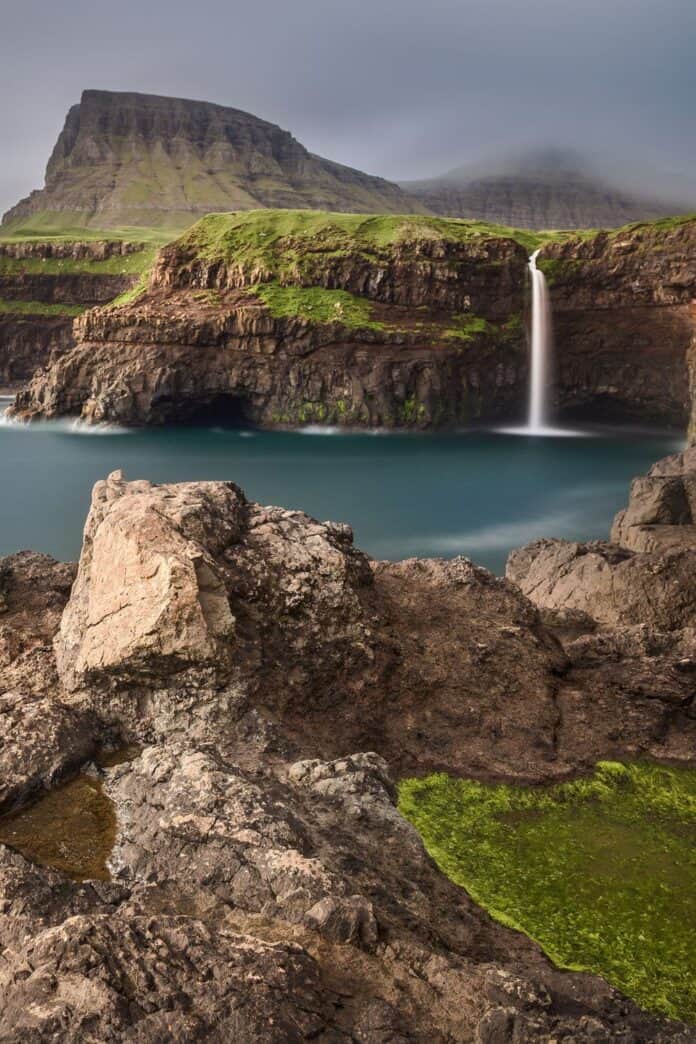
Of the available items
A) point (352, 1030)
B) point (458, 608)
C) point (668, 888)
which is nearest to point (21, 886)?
point (352, 1030)

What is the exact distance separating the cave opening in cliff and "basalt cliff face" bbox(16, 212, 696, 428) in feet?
0.83

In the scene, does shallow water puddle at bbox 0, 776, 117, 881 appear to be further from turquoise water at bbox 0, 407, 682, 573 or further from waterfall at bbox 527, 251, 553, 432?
waterfall at bbox 527, 251, 553, 432

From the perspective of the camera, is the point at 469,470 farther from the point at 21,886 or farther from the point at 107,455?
the point at 21,886

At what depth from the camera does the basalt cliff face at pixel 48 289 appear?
93.1 metres

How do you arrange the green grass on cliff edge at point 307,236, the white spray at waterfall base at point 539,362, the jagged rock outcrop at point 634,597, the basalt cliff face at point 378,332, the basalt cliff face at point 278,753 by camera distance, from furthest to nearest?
the white spray at waterfall base at point 539,362, the green grass on cliff edge at point 307,236, the basalt cliff face at point 378,332, the jagged rock outcrop at point 634,597, the basalt cliff face at point 278,753

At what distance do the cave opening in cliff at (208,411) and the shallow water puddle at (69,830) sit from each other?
5562 cm

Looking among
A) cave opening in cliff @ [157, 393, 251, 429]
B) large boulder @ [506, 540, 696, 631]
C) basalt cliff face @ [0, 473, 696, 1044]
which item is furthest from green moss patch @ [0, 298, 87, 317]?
basalt cliff face @ [0, 473, 696, 1044]

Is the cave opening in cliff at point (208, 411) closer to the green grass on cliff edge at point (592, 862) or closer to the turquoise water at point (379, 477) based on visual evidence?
the turquoise water at point (379, 477)

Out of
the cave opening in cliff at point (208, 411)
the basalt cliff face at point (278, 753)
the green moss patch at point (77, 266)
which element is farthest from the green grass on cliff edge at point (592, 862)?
the green moss patch at point (77, 266)

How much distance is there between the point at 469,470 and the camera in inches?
1833

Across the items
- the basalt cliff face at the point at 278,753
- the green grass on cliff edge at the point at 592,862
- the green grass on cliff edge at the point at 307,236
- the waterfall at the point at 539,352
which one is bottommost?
the green grass on cliff edge at the point at 592,862

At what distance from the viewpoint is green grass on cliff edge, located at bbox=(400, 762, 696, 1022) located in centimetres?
641

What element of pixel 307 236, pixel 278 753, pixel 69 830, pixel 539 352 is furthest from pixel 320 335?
pixel 69 830

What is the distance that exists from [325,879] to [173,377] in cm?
5701
